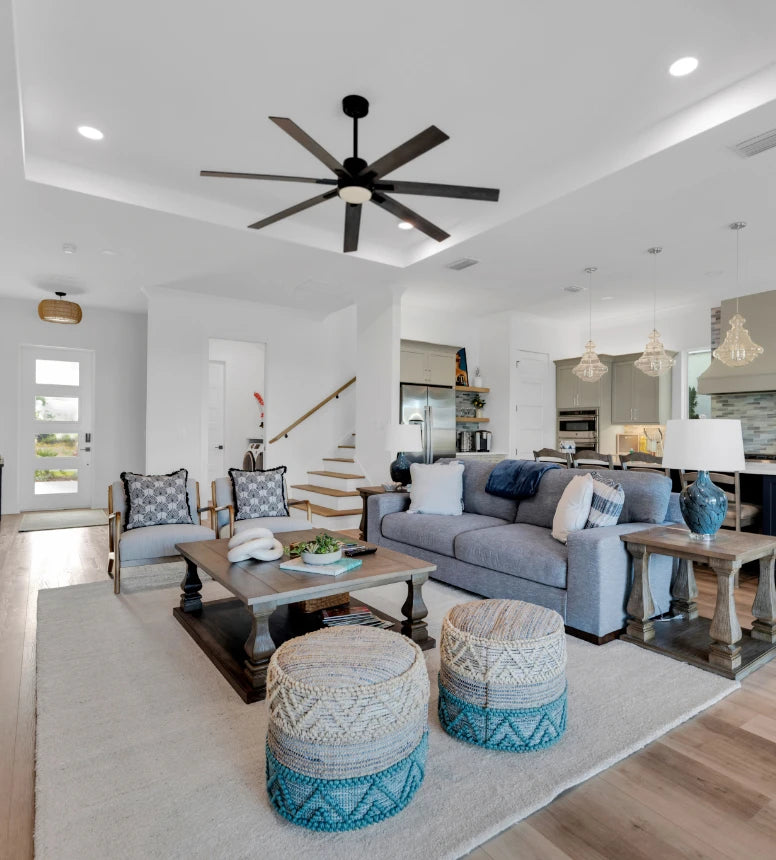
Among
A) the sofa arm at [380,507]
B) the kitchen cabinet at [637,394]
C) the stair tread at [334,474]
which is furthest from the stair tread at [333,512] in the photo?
the kitchen cabinet at [637,394]

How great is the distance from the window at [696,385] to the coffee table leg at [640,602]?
5.24 metres

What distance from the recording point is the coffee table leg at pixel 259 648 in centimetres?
229

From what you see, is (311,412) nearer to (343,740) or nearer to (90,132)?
(90,132)

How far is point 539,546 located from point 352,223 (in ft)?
7.42

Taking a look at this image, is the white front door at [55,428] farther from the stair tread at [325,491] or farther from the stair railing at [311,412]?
the stair tread at [325,491]

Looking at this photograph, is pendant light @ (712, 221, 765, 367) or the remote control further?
pendant light @ (712, 221, 765, 367)

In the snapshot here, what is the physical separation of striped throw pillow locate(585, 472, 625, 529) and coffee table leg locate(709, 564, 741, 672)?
0.64 meters

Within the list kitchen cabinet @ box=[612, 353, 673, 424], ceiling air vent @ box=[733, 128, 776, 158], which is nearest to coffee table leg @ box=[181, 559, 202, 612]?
ceiling air vent @ box=[733, 128, 776, 158]

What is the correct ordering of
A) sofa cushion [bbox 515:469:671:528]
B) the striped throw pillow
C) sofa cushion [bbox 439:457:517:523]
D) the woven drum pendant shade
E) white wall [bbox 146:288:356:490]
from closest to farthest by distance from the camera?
the striped throw pillow
sofa cushion [bbox 515:469:671:528]
sofa cushion [bbox 439:457:517:523]
the woven drum pendant shade
white wall [bbox 146:288:356:490]

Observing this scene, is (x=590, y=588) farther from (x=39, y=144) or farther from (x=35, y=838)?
(x=39, y=144)

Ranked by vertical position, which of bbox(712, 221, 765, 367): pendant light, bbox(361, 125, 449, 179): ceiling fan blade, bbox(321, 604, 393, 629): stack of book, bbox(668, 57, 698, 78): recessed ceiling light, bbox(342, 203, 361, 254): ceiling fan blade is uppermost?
bbox(668, 57, 698, 78): recessed ceiling light

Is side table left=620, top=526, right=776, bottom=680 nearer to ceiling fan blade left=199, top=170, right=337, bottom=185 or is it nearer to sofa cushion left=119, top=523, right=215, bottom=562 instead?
ceiling fan blade left=199, top=170, right=337, bottom=185

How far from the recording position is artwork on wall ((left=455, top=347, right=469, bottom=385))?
7961 millimetres

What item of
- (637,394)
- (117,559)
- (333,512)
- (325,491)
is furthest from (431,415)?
(117,559)
